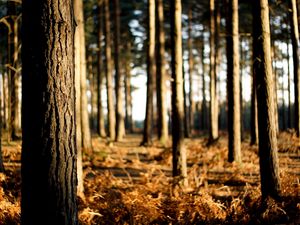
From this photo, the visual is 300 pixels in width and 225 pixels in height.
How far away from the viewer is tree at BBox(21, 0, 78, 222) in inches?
114

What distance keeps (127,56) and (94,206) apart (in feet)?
81.3

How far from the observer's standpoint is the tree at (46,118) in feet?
9.54

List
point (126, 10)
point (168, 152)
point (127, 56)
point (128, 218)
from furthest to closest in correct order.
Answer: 1. point (127, 56)
2. point (126, 10)
3. point (168, 152)
4. point (128, 218)

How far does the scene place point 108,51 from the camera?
19422 mm

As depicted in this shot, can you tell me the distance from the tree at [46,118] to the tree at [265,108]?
183 inches

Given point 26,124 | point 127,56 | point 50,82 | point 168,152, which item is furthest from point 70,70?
point 127,56

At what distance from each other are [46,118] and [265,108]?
4891mm

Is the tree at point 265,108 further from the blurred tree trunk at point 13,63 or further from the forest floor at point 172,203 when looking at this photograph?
the blurred tree trunk at point 13,63

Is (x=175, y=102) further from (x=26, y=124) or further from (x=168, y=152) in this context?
(x=26, y=124)

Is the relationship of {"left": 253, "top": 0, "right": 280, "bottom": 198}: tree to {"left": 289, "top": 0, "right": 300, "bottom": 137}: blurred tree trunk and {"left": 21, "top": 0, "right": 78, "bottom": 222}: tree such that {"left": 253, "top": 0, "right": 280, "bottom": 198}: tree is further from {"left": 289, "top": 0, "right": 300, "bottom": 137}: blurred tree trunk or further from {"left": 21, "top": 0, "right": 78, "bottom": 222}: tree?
{"left": 289, "top": 0, "right": 300, "bottom": 137}: blurred tree trunk

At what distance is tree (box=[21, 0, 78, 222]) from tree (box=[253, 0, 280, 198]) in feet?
15.3

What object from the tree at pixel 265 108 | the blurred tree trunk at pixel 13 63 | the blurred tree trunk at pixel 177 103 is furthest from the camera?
the blurred tree trunk at pixel 13 63

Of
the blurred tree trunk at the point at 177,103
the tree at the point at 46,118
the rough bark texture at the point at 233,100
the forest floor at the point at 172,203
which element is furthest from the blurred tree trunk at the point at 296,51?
the tree at the point at 46,118

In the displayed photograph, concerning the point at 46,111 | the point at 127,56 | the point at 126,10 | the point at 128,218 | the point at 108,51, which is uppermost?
the point at 126,10
